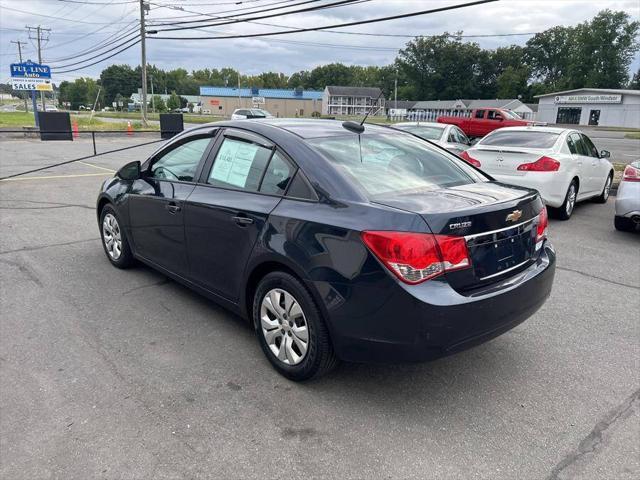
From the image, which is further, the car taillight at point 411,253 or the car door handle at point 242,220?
the car door handle at point 242,220

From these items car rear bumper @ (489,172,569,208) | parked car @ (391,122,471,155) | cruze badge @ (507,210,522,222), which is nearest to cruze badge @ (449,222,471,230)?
cruze badge @ (507,210,522,222)

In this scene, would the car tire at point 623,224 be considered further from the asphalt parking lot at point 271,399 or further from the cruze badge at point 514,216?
the cruze badge at point 514,216

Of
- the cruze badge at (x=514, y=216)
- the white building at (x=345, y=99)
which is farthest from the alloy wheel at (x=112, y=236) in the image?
the white building at (x=345, y=99)

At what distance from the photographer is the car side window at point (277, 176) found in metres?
3.23

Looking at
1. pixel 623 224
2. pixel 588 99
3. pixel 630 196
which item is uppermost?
pixel 588 99

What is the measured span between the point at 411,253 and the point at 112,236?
3.76 m

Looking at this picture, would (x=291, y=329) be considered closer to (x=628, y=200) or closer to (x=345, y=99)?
(x=628, y=200)

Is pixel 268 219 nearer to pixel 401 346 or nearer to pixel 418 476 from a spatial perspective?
pixel 401 346

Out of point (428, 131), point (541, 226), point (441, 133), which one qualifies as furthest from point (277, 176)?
point (428, 131)

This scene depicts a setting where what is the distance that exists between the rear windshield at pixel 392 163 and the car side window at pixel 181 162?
3.82 ft

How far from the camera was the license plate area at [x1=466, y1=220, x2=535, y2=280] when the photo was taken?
277 centimetres

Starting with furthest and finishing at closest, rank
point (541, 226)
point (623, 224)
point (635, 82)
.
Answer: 1. point (635, 82)
2. point (623, 224)
3. point (541, 226)

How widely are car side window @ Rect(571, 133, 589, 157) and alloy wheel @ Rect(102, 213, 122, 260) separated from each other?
7.58 m

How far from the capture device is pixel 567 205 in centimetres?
820
